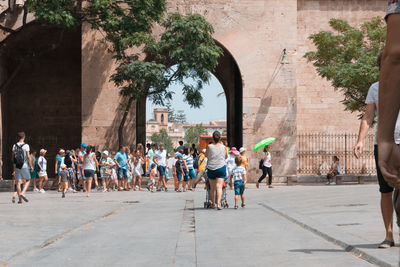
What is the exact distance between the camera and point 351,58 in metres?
26.6

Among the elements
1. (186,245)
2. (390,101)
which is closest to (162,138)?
(186,245)

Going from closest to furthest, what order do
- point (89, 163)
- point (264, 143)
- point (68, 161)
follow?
point (89, 163) < point (68, 161) < point (264, 143)

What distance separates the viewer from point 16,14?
2695 centimetres

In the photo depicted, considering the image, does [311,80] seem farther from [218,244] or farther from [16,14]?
[218,244]

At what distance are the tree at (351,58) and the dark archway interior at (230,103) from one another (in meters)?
3.74

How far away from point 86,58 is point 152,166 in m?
6.54

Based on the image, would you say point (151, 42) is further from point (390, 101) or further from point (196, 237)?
point (390, 101)

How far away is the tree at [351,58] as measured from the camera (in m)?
25.3

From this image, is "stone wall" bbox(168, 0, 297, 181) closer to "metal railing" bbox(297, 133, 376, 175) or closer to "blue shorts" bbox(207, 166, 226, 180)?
"metal railing" bbox(297, 133, 376, 175)

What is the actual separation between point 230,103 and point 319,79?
4.52m

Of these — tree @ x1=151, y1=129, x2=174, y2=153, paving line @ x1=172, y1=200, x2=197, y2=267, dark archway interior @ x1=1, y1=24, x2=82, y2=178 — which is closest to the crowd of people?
paving line @ x1=172, y1=200, x2=197, y2=267

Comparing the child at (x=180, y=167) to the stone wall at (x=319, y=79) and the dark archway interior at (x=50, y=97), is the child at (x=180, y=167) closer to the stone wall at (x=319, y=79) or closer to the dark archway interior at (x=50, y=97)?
the stone wall at (x=319, y=79)

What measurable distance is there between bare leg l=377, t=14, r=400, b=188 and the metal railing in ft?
88.5

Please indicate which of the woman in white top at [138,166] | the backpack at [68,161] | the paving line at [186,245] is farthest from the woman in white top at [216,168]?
the backpack at [68,161]
